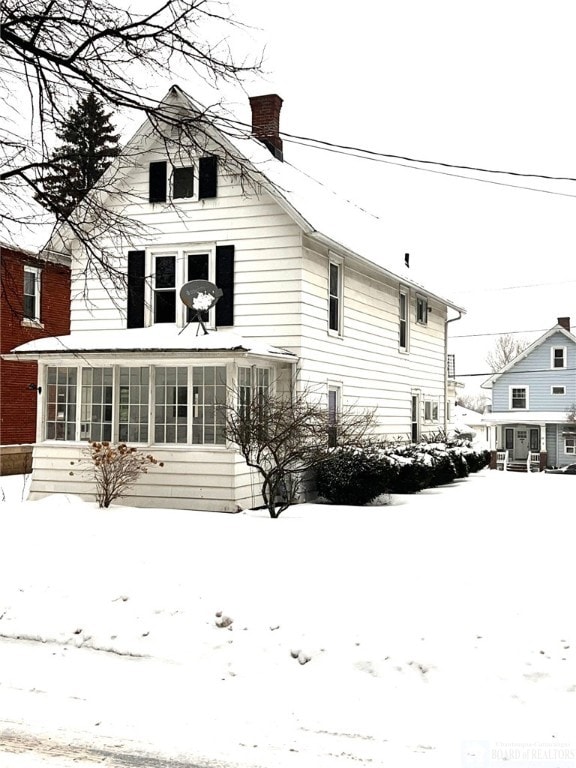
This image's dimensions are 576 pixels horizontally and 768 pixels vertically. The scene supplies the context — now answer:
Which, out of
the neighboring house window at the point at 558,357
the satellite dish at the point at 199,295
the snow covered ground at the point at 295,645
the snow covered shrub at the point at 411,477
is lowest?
the snow covered ground at the point at 295,645

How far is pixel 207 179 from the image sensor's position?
58.5 feet

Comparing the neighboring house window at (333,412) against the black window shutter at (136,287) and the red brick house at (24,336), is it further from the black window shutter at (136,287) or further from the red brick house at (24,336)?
the red brick house at (24,336)

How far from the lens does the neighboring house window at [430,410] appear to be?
2684 cm

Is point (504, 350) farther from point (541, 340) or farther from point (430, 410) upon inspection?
point (430, 410)

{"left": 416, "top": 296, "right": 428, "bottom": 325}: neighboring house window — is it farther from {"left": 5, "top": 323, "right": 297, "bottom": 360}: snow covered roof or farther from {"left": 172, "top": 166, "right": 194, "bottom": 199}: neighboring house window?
{"left": 172, "top": 166, "right": 194, "bottom": 199}: neighboring house window

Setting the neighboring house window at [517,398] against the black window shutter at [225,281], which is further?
the neighboring house window at [517,398]

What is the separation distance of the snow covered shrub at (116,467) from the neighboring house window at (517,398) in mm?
37666

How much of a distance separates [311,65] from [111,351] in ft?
24.2

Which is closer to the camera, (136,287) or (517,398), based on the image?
(136,287)

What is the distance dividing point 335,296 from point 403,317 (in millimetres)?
5599

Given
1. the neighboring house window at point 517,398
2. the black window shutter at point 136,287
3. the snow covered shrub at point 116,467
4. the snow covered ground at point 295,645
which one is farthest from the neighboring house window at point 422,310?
the neighboring house window at point 517,398

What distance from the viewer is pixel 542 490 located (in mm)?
20359

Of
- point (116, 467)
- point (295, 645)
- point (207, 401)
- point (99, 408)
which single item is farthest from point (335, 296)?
point (295, 645)

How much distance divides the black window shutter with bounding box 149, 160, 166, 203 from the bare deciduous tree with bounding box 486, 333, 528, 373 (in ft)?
215
